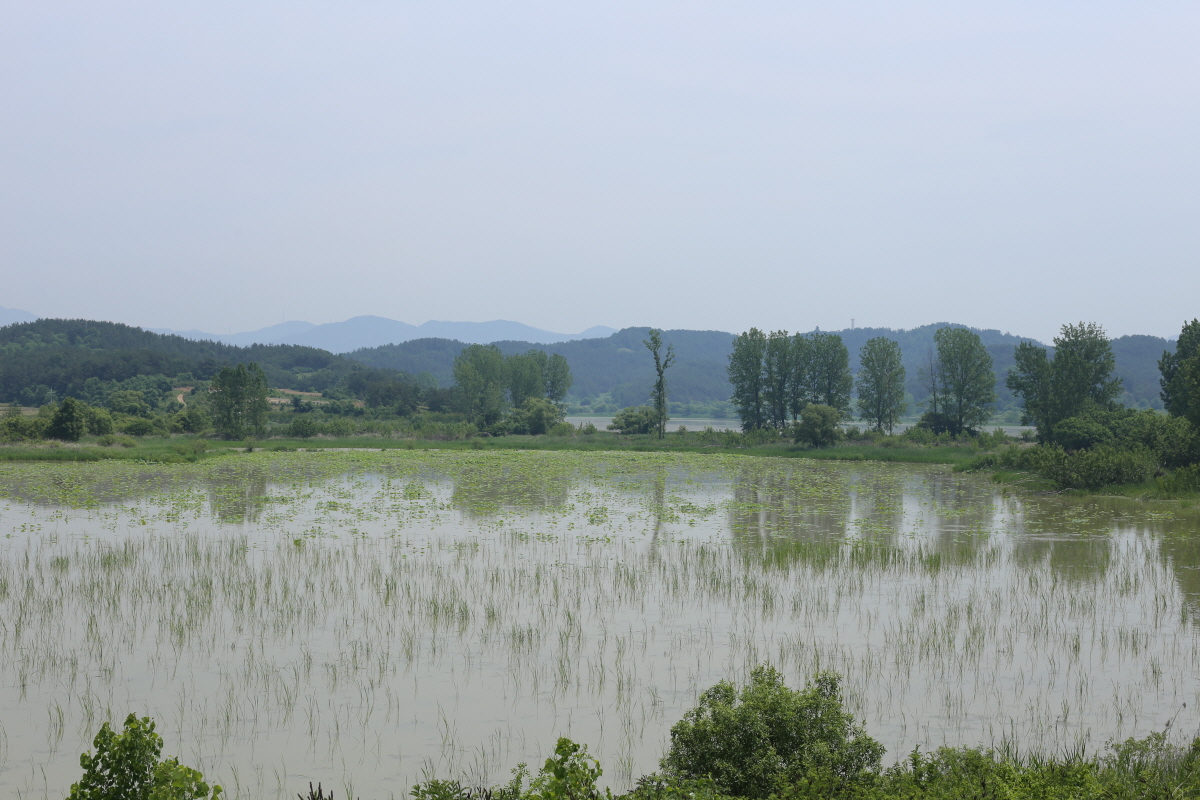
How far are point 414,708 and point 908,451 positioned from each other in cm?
4295

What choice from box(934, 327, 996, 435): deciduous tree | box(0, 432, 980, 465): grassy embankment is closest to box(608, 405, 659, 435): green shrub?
box(0, 432, 980, 465): grassy embankment

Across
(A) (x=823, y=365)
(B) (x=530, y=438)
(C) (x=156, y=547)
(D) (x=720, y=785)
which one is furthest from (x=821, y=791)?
(A) (x=823, y=365)

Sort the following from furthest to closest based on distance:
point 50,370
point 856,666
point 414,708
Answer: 1. point 50,370
2. point 856,666
3. point 414,708

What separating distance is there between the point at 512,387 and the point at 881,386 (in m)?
36.9

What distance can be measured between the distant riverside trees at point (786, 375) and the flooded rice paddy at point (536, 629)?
36208mm

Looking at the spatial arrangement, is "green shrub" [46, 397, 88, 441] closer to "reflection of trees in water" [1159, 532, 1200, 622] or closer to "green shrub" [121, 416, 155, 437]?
"green shrub" [121, 416, 155, 437]

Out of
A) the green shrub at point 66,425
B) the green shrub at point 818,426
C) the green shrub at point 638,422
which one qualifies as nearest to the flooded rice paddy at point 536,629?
the green shrub at point 66,425

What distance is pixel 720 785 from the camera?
5.11 metres

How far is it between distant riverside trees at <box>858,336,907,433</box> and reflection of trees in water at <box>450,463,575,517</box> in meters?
30.7

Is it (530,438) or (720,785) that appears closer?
(720,785)

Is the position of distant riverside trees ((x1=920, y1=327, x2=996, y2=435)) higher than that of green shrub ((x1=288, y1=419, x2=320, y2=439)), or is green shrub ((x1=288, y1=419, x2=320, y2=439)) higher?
distant riverside trees ((x1=920, y1=327, x2=996, y2=435))

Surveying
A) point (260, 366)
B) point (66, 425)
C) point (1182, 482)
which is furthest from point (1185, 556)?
point (260, 366)

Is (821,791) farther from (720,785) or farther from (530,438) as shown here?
(530,438)

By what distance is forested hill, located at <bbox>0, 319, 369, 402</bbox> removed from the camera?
9075 centimetres
